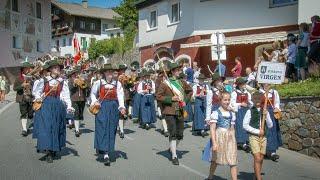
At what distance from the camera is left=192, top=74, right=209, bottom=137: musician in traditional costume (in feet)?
52.0

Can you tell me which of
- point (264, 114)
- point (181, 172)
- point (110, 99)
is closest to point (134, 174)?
point (181, 172)

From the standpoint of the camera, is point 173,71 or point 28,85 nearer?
point 173,71

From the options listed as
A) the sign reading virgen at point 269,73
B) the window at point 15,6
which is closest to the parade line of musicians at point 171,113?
the sign reading virgen at point 269,73

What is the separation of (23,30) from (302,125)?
148ft

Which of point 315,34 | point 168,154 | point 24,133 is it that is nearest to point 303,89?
point 315,34

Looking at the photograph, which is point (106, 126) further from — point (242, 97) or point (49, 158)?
point (242, 97)

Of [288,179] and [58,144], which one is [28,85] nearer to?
[58,144]

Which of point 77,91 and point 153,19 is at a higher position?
point 153,19

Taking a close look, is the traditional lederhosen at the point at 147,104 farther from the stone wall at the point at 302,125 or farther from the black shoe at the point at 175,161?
the black shoe at the point at 175,161

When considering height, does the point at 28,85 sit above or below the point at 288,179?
above

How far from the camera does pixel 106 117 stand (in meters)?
11.0

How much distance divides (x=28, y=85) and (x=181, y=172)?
6.87m

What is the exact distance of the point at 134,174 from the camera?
33.1 feet

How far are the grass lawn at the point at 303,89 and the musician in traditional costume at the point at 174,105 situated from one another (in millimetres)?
3705
